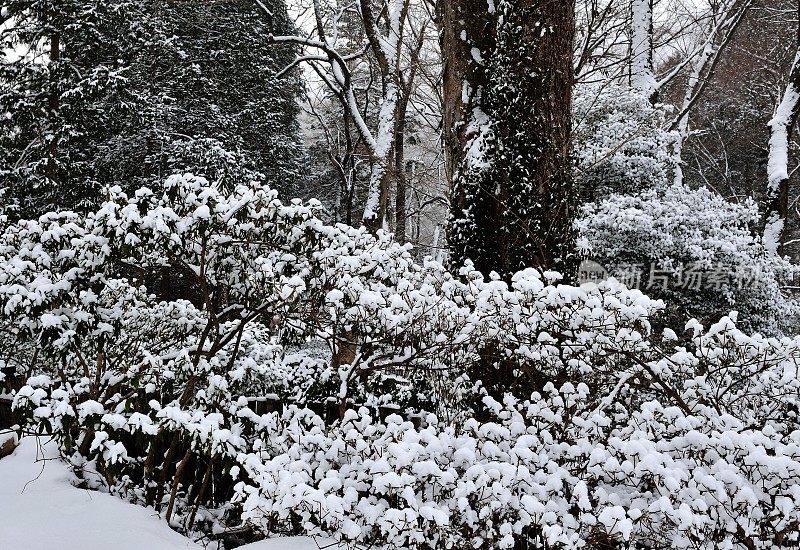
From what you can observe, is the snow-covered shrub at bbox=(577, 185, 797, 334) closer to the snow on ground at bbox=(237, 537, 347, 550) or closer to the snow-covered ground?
the snow on ground at bbox=(237, 537, 347, 550)

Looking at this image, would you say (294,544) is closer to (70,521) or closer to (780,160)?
(70,521)

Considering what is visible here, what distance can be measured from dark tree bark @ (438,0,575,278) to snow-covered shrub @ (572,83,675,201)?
372 centimetres

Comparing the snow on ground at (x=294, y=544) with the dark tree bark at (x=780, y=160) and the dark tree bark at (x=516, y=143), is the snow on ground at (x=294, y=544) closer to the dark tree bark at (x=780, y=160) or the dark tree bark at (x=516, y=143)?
the dark tree bark at (x=516, y=143)

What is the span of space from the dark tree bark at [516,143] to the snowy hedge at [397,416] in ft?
3.18

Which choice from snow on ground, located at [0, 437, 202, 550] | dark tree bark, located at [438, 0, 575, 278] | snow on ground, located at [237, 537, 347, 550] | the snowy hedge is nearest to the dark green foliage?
dark tree bark, located at [438, 0, 575, 278]

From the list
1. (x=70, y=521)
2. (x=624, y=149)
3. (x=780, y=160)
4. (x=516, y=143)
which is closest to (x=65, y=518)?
(x=70, y=521)

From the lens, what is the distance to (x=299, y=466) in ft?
8.73

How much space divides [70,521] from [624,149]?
8.51 m

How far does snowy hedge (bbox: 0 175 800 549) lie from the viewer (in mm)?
2424

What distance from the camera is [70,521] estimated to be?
2846 millimetres

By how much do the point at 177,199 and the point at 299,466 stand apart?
1.70 meters

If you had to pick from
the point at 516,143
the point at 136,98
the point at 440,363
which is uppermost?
the point at 136,98

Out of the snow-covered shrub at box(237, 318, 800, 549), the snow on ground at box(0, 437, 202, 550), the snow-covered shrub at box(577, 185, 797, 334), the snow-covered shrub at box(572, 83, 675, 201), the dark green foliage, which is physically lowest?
the snow on ground at box(0, 437, 202, 550)

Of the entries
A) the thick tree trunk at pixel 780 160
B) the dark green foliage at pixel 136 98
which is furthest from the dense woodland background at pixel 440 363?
the dark green foliage at pixel 136 98
